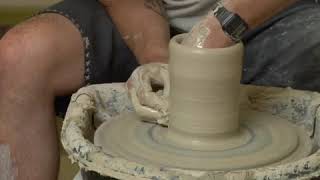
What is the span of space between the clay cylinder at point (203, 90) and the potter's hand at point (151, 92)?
0.07 meters

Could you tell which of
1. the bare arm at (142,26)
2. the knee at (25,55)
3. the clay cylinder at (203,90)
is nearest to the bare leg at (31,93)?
the knee at (25,55)

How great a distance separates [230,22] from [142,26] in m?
0.44

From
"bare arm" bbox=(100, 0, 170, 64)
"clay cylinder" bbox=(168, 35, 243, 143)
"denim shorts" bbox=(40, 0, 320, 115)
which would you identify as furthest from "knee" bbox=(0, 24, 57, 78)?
"clay cylinder" bbox=(168, 35, 243, 143)

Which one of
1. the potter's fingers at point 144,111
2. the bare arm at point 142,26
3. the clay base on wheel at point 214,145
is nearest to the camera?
the clay base on wheel at point 214,145

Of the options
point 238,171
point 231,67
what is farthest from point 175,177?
point 231,67

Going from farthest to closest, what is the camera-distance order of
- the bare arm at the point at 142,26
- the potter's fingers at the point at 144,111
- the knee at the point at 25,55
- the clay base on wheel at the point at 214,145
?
the bare arm at the point at 142,26
the knee at the point at 25,55
the potter's fingers at the point at 144,111
the clay base on wheel at the point at 214,145

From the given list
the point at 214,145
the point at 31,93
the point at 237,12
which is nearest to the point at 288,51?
the point at 237,12

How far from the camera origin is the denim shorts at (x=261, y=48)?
138cm

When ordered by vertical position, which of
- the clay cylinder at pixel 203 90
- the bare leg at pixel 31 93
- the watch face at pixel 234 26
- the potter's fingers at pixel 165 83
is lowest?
the bare leg at pixel 31 93

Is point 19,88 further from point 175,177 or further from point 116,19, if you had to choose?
point 175,177

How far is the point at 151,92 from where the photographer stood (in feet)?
3.96

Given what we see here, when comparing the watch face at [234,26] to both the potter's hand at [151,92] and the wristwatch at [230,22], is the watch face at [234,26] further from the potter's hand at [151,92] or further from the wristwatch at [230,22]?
the potter's hand at [151,92]

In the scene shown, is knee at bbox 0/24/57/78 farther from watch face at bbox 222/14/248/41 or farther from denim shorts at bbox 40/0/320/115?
watch face at bbox 222/14/248/41

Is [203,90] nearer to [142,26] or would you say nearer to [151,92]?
[151,92]
